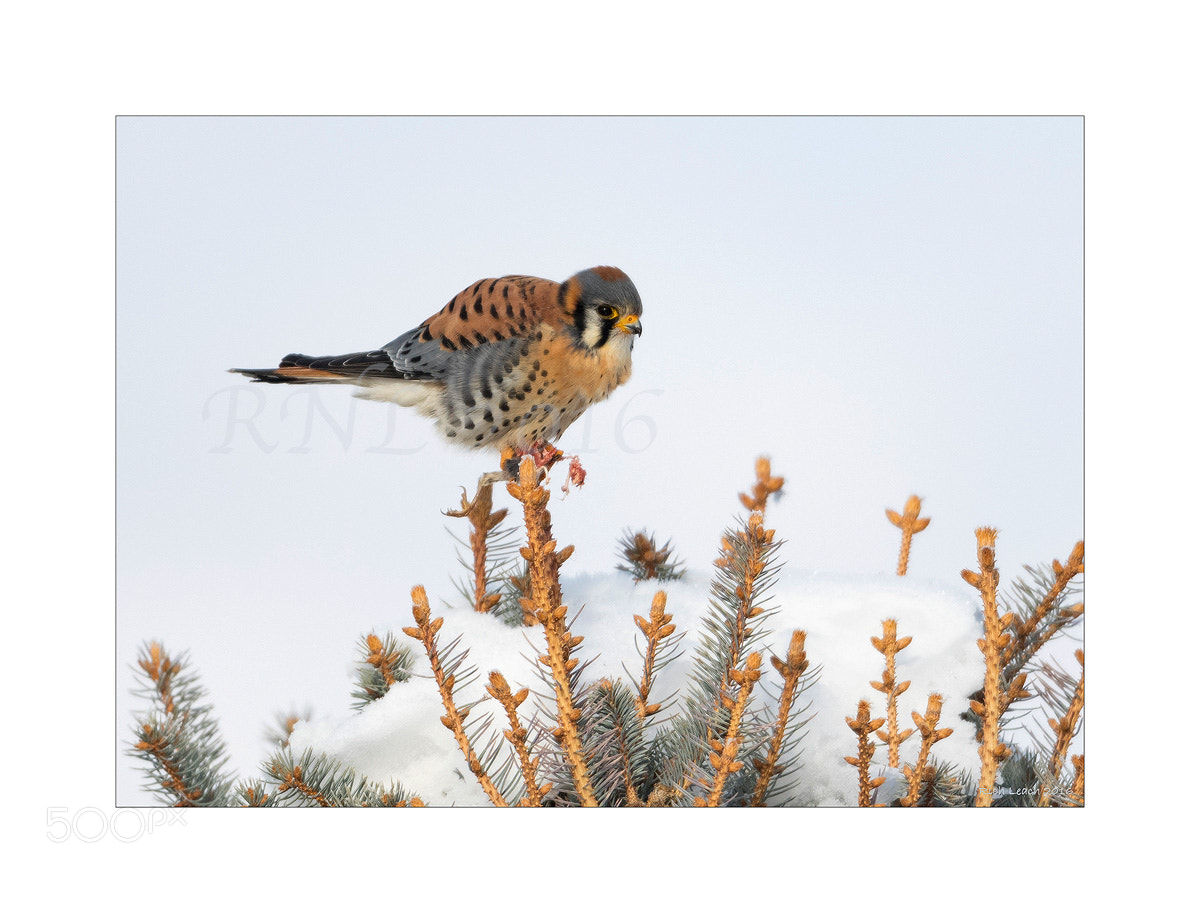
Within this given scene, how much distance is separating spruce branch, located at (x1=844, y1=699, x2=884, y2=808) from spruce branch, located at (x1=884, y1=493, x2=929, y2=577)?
53cm

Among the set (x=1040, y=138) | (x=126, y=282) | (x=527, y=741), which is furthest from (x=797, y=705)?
(x=126, y=282)

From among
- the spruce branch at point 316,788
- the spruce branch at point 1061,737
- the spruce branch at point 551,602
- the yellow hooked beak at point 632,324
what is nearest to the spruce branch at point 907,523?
the spruce branch at point 1061,737

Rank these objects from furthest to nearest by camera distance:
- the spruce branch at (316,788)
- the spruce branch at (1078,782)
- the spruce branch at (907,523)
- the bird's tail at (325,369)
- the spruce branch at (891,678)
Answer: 1. the bird's tail at (325,369)
2. the spruce branch at (907,523)
3. the spruce branch at (1078,782)
4. the spruce branch at (316,788)
5. the spruce branch at (891,678)

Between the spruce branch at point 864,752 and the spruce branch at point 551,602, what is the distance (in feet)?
1.39

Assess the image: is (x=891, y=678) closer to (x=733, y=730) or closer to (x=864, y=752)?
(x=864, y=752)

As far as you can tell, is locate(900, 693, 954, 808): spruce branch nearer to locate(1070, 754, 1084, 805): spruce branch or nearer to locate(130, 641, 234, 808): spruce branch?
locate(1070, 754, 1084, 805): spruce branch

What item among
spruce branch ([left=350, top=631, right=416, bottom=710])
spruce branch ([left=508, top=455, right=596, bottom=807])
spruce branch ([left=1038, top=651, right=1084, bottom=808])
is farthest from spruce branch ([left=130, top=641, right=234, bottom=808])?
spruce branch ([left=1038, top=651, right=1084, bottom=808])

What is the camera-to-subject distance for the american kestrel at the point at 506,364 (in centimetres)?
210

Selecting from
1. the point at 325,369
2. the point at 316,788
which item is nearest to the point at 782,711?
the point at 316,788

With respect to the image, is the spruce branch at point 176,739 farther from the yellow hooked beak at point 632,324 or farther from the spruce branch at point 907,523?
the spruce branch at point 907,523

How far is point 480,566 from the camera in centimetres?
189

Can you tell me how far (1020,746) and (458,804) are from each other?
104 centimetres

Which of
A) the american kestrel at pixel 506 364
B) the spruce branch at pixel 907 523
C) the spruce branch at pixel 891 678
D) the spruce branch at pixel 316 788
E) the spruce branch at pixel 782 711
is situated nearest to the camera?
the spruce branch at pixel 782 711

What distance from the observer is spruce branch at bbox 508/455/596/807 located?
1.37 metres
